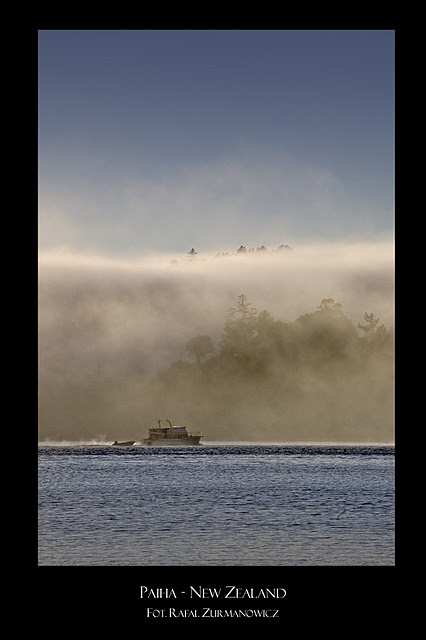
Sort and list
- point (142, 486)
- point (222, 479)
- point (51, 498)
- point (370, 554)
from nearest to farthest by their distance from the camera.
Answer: point (370, 554)
point (51, 498)
point (142, 486)
point (222, 479)

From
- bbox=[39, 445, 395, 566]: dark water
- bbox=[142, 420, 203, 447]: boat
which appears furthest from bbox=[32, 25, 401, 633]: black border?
bbox=[142, 420, 203, 447]: boat

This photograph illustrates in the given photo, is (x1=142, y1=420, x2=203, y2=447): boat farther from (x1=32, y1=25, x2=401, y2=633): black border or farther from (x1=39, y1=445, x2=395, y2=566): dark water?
(x1=32, y1=25, x2=401, y2=633): black border

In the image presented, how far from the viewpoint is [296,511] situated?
A: 4888 cm
